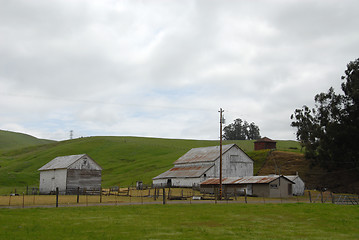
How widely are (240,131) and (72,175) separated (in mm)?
139905

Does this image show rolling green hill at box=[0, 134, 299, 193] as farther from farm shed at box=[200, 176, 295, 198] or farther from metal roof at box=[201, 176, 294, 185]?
farm shed at box=[200, 176, 295, 198]

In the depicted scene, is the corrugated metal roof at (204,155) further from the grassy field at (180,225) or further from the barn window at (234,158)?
the grassy field at (180,225)

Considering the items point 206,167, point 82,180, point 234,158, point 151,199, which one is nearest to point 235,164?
point 234,158

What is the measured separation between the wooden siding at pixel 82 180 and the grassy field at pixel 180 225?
36.2 m

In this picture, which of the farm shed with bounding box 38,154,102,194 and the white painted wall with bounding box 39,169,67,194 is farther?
the white painted wall with bounding box 39,169,67,194

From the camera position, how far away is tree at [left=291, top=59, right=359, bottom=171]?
6775cm

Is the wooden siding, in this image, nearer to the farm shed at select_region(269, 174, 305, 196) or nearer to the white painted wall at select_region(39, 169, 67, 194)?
the white painted wall at select_region(39, 169, 67, 194)

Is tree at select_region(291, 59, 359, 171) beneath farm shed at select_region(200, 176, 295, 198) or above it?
above

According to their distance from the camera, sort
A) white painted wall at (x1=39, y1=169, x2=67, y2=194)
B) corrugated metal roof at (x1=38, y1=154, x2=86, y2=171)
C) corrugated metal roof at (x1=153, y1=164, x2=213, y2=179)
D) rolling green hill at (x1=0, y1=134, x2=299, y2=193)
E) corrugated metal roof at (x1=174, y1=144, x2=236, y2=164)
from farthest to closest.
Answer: rolling green hill at (x1=0, y1=134, x2=299, y2=193) < corrugated metal roof at (x1=174, y1=144, x2=236, y2=164) < corrugated metal roof at (x1=153, y1=164, x2=213, y2=179) < corrugated metal roof at (x1=38, y1=154, x2=86, y2=171) < white painted wall at (x1=39, y1=169, x2=67, y2=194)

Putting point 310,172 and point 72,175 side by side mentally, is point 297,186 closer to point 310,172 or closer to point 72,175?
point 310,172

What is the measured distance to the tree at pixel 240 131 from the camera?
19350 centimetres

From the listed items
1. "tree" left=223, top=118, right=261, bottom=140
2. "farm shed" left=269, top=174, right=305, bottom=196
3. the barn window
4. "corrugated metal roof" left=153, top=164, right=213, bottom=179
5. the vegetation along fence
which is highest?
"tree" left=223, top=118, right=261, bottom=140

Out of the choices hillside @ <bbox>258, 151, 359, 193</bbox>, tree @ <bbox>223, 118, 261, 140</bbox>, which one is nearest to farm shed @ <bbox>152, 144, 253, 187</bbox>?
hillside @ <bbox>258, 151, 359, 193</bbox>

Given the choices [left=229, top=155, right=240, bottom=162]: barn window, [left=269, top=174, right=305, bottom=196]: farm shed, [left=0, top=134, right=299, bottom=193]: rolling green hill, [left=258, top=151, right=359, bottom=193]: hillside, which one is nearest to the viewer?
[left=269, top=174, right=305, bottom=196]: farm shed
